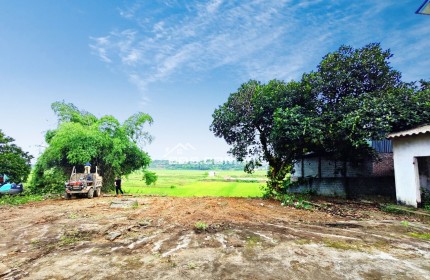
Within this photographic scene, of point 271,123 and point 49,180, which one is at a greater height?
point 271,123

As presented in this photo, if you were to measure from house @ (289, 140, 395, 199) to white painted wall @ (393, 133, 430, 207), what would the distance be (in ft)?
9.16

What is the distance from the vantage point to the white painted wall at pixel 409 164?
10.1 metres

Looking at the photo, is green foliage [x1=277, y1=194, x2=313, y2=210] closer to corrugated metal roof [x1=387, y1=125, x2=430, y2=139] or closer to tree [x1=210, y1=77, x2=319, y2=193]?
tree [x1=210, y1=77, x2=319, y2=193]

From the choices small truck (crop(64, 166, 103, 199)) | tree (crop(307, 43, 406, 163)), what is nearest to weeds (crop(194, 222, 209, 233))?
tree (crop(307, 43, 406, 163))

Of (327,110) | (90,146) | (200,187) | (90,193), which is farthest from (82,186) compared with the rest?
(200,187)

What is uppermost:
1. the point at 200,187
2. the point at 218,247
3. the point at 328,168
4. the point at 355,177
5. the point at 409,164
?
the point at 409,164

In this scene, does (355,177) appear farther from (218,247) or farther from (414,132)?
(218,247)

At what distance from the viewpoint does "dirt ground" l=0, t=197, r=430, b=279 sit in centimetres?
455

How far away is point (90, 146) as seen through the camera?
19922 millimetres

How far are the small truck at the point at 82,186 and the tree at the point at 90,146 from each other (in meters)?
2.54

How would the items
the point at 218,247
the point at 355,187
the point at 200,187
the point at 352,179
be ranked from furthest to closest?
the point at 200,187 → the point at 352,179 → the point at 355,187 → the point at 218,247

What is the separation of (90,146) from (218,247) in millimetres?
17108

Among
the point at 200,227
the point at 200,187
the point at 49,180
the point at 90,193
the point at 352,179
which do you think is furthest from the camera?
the point at 200,187

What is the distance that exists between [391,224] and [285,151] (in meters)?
6.84
